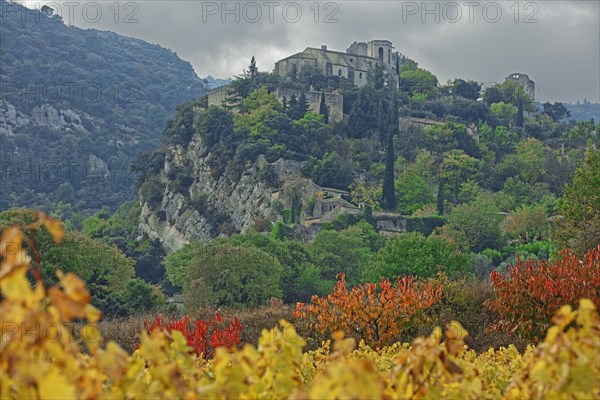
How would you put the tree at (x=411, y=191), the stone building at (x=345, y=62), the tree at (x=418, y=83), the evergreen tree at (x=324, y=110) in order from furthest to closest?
the tree at (x=418, y=83) < the stone building at (x=345, y=62) < the evergreen tree at (x=324, y=110) < the tree at (x=411, y=191)

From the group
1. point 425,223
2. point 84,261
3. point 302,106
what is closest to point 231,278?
point 84,261

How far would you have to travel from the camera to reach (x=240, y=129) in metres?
75.1

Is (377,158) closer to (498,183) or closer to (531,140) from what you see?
(498,183)

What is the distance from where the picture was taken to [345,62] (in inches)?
3600

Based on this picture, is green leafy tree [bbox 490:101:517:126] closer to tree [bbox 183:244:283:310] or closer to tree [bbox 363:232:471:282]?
tree [bbox 363:232:471:282]

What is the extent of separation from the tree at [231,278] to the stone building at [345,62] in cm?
4815

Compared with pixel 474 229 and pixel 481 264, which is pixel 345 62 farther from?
pixel 481 264

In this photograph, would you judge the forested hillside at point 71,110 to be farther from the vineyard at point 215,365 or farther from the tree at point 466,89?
the vineyard at point 215,365

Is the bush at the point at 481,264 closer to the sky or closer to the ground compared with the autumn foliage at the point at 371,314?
closer to the ground

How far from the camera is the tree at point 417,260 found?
41859mm

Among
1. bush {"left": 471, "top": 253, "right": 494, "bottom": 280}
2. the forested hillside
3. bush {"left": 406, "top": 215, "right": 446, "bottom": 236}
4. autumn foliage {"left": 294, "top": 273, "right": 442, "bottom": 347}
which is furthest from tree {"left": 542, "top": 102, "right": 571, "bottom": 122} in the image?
autumn foliage {"left": 294, "top": 273, "right": 442, "bottom": 347}

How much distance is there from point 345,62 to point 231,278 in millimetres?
54664

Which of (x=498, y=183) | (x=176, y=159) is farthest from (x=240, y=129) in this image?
(x=498, y=183)

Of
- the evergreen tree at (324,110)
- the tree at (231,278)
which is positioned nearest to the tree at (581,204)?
the tree at (231,278)
